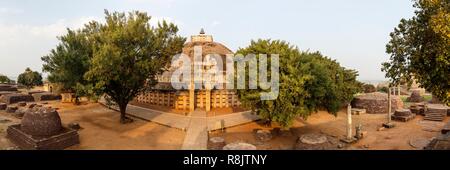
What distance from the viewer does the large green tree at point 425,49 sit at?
36.3ft

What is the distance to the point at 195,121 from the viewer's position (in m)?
22.0

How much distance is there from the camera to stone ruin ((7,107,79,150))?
46.3ft

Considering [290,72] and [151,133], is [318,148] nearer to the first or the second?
[290,72]

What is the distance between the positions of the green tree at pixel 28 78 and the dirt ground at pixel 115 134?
93.1 ft

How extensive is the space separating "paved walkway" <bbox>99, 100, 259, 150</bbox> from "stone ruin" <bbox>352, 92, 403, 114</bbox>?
13730mm

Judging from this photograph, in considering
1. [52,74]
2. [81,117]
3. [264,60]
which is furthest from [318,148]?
[52,74]

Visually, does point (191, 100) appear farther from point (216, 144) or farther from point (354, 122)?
point (354, 122)

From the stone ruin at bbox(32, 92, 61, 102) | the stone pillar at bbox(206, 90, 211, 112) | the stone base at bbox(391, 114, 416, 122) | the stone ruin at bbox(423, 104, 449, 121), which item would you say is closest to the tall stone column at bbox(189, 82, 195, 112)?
the stone pillar at bbox(206, 90, 211, 112)

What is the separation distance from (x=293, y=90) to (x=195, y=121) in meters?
9.29

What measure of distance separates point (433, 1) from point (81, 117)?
84.6 feet

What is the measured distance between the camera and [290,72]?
647 inches

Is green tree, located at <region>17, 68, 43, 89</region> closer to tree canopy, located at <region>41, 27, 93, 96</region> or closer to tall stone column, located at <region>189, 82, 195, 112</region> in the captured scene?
tree canopy, located at <region>41, 27, 93, 96</region>

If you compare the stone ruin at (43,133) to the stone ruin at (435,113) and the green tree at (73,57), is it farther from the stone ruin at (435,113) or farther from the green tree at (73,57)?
the stone ruin at (435,113)

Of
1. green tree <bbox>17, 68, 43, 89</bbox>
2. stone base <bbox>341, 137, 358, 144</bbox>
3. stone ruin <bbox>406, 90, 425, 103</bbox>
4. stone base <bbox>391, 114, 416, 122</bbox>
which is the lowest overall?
stone base <bbox>341, 137, 358, 144</bbox>
